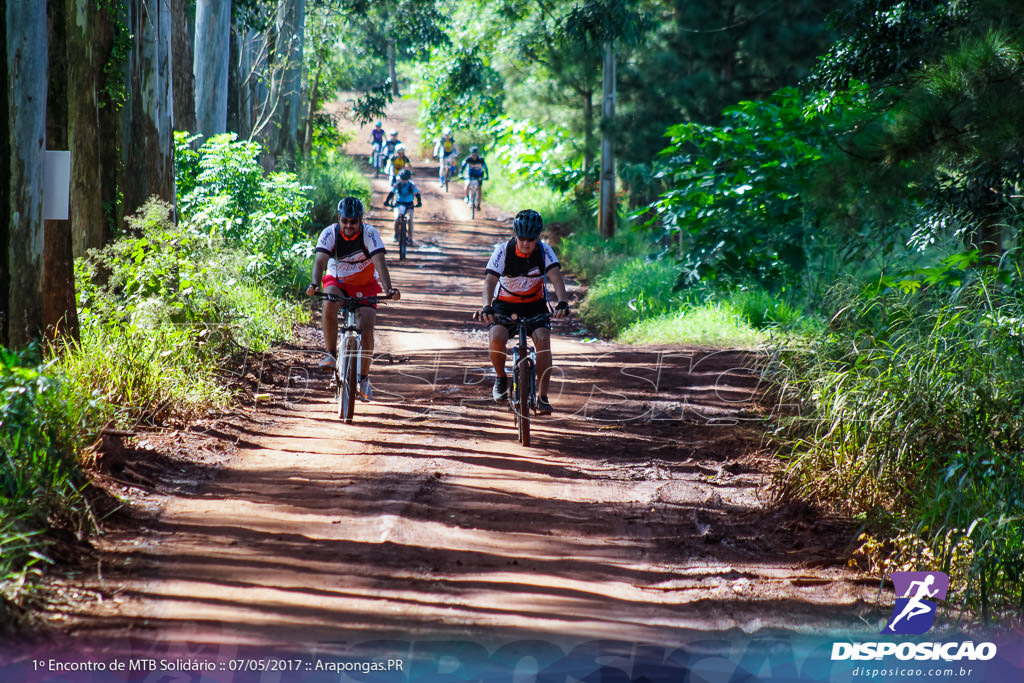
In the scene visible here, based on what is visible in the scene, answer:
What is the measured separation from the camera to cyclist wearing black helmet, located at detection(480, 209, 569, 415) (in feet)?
28.6

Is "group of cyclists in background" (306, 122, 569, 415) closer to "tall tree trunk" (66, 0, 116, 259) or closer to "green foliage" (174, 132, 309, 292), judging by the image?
"tall tree trunk" (66, 0, 116, 259)

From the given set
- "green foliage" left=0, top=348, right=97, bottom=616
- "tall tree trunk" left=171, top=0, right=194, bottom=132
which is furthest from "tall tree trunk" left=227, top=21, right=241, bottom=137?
"green foliage" left=0, top=348, right=97, bottom=616

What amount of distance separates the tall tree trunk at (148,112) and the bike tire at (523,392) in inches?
212

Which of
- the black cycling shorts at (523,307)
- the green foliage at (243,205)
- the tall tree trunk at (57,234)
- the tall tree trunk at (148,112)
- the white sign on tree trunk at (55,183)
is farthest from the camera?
the green foliage at (243,205)

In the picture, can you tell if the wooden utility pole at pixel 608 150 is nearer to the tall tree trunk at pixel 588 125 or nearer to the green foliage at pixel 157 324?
the tall tree trunk at pixel 588 125

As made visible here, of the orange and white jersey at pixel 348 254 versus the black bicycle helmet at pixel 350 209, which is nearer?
the black bicycle helmet at pixel 350 209

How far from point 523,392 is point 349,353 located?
1888 mm

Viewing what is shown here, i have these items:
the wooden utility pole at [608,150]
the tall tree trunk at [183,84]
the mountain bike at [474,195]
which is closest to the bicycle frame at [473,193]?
the mountain bike at [474,195]

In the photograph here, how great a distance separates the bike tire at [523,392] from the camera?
334 inches

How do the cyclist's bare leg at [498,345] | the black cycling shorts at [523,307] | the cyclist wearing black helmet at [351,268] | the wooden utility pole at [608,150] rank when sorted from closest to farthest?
the cyclist's bare leg at [498,345] → the black cycling shorts at [523,307] → the cyclist wearing black helmet at [351,268] → the wooden utility pole at [608,150]

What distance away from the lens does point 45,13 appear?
22.8 ft

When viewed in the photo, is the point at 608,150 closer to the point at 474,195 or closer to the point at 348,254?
the point at 474,195

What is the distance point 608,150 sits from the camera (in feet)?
81.1

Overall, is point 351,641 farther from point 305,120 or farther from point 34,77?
point 305,120
